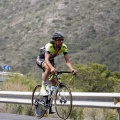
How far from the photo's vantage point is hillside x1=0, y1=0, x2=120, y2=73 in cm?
6644

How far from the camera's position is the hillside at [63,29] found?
66.4m

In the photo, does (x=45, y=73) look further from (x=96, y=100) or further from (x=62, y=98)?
(x=96, y=100)

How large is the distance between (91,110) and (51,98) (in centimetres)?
255

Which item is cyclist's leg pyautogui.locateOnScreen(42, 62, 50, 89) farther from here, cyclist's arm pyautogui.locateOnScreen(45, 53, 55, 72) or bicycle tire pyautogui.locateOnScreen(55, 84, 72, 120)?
bicycle tire pyautogui.locateOnScreen(55, 84, 72, 120)

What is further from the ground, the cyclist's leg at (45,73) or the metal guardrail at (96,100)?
the cyclist's leg at (45,73)

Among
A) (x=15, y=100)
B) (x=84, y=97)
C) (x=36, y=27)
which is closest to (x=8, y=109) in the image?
(x=15, y=100)

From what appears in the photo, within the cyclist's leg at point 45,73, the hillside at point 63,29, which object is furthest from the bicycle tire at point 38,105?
the hillside at point 63,29

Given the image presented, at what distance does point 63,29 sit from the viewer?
7575 centimetres

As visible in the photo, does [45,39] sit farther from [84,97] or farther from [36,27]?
[84,97]

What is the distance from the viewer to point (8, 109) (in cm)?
1474

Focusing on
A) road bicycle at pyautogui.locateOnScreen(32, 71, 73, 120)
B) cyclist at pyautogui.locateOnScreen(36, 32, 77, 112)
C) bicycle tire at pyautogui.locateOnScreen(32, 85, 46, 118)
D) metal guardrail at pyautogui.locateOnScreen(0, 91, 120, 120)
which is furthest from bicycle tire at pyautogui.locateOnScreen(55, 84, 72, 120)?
metal guardrail at pyautogui.locateOnScreen(0, 91, 120, 120)

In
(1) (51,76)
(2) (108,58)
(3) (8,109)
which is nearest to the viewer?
(1) (51,76)

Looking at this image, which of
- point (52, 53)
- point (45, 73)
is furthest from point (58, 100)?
point (52, 53)

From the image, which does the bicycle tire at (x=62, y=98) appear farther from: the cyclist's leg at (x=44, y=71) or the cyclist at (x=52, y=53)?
the cyclist's leg at (x=44, y=71)
